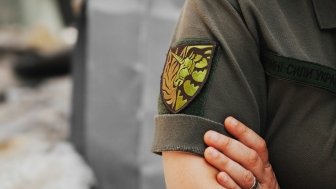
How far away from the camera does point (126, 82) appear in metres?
1.64

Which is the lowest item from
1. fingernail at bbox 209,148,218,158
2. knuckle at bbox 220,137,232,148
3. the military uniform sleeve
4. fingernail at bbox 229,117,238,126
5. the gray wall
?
the gray wall

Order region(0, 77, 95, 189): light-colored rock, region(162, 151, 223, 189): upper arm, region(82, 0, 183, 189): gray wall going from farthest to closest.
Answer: region(0, 77, 95, 189): light-colored rock
region(82, 0, 183, 189): gray wall
region(162, 151, 223, 189): upper arm

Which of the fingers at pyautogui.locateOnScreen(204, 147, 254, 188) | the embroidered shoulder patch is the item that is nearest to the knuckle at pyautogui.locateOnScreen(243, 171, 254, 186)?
the fingers at pyautogui.locateOnScreen(204, 147, 254, 188)

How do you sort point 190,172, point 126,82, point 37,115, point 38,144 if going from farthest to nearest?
point 37,115
point 38,144
point 126,82
point 190,172

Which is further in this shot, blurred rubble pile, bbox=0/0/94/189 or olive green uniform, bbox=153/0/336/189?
blurred rubble pile, bbox=0/0/94/189

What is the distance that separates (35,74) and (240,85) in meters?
2.34

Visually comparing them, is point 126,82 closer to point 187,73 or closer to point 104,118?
point 104,118

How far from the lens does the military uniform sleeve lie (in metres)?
0.77

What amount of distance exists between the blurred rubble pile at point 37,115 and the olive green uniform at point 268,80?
100 cm

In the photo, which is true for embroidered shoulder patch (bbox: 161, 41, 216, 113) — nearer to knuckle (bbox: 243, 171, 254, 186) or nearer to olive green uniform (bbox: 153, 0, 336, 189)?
olive green uniform (bbox: 153, 0, 336, 189)

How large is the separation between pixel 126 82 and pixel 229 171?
0.90m

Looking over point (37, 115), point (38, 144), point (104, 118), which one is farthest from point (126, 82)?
point (37, 115)

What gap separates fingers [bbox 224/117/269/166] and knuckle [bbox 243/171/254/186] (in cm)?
4

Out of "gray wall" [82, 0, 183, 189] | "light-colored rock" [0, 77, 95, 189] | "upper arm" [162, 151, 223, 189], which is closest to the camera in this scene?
"upper arm" [162, 151, 223, 189]
